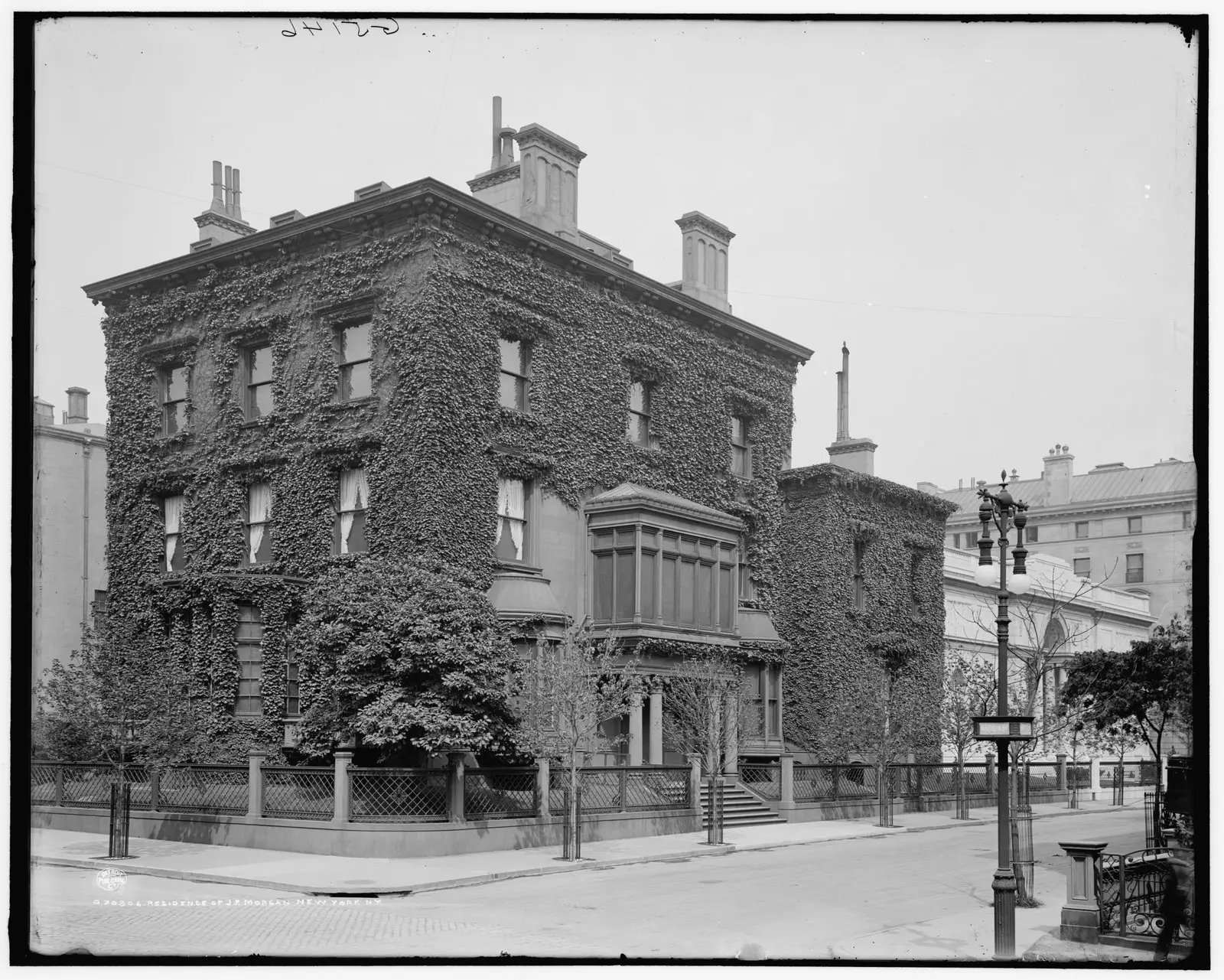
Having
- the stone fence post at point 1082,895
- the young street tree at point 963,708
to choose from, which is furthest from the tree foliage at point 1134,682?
the young street tree at point 963,708

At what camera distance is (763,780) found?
121 feet

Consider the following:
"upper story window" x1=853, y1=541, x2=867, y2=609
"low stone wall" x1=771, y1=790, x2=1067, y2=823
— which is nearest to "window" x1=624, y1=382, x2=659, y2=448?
"upper story window" x1=853, y1=541, x2=867, y2=609

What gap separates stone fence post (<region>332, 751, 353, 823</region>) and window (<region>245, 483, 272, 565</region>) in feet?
35.1

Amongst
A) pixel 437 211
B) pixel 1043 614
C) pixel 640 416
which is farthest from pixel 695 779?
pixel 1043 614

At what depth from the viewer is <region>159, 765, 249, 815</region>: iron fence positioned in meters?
27.1

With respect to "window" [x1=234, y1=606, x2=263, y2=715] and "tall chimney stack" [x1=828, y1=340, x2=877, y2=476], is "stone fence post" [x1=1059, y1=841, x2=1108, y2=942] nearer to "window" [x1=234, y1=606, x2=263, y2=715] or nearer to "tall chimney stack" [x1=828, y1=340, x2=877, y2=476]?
"window" [x1=234, y1=606, x2=263, y2=715]

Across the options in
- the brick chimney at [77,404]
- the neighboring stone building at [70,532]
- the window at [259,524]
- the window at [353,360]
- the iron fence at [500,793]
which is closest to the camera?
the iron fence at [500,793]

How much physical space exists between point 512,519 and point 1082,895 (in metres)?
20.2

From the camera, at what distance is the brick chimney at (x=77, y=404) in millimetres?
45188

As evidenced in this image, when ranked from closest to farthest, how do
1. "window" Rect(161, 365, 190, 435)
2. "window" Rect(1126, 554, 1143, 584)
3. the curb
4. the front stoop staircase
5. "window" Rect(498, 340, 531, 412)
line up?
1. the curb
2. the front stoop staircase
3. "window" Rect(498, 340, 531, 412)
4. "window" Rect(161, 365, 190, 435)
5. "window" Rect(1126, 554, 1143, 584)

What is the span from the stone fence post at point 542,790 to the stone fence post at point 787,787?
9848mm

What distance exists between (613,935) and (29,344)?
31.0 ft

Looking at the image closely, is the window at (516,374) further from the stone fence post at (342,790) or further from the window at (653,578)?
the stone fence post at (342,790)

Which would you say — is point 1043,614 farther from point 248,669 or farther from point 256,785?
point 256,785
